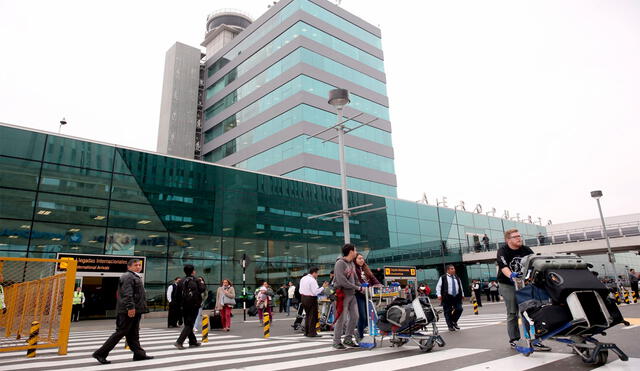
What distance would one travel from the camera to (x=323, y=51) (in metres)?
45.8

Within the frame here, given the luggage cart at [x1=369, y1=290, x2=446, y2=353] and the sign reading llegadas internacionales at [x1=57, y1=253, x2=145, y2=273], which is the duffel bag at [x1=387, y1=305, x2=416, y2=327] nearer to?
the luggage cart at [x1=369, y1=290, x2=446, y2=353]

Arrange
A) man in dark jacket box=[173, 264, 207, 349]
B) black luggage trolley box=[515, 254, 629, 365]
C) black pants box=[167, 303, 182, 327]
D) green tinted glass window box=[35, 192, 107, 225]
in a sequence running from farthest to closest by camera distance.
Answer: green tinted glass window box=[35, 192, 107, 225], black pants box=[167, 303, 182, 327], man in dark jacket box=[173, 264, 207, 349], black luggage trolley box=[515, 254, 629, 365]

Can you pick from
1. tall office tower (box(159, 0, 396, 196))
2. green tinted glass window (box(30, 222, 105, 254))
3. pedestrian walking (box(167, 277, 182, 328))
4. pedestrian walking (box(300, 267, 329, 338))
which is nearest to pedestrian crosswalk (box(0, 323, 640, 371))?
pedestrian walking (box(300, 267, 329, 338))

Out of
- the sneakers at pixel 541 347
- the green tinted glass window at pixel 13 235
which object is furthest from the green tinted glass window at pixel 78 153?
the sneakers at pixel 541 347

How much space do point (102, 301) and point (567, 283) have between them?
2396 centimetres

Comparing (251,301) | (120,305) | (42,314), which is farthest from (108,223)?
(120,305)

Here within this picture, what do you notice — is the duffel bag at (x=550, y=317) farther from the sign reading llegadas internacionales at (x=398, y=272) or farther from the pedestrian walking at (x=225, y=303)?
the sign reading llegadas internacionales at (x=398, y=272)

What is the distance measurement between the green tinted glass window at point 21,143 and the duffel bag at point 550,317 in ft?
81.8

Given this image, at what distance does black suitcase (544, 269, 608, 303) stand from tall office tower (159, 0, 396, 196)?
3515cm

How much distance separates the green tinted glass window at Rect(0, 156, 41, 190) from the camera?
2088cm

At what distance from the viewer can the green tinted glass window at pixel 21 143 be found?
2117cm

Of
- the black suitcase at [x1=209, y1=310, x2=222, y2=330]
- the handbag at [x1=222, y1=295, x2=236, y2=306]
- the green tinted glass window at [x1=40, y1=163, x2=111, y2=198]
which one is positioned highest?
the green tinted glass window at [x1=40, y1=163, x2=111, y2=198]

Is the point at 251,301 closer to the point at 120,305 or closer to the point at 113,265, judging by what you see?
the point at 113,265

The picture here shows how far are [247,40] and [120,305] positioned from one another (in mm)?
49772
